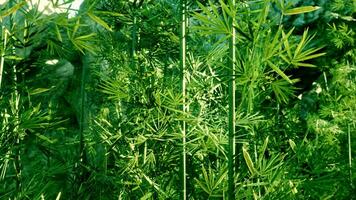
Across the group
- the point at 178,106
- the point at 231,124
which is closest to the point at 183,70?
the point at 178,106

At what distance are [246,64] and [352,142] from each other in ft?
9.85

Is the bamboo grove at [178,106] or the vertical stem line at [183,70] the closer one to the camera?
the bamboo grove at [178,106]

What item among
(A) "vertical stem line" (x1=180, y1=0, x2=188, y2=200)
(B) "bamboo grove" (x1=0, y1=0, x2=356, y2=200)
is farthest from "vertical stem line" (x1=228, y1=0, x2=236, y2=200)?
(A) "vertical stem line" (x1=180, y1=0, x2=188, y2=200)

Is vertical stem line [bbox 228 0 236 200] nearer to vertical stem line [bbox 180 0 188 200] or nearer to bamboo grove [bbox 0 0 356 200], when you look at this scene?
bamboo grove [bbox 0 0 356 200]

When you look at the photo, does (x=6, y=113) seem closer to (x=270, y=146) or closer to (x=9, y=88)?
(x=9, y=88)

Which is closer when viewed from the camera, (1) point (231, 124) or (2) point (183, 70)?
(1) point (231, 124)

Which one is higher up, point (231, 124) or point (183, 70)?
point (183, 70)

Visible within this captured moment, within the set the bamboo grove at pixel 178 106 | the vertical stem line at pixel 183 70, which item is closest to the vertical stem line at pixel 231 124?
the bamboo grove at pixel 178 106

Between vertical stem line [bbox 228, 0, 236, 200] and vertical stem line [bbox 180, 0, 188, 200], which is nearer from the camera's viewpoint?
vertical stem line [bbox 228, 0, 236, 200]

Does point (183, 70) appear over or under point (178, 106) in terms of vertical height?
over

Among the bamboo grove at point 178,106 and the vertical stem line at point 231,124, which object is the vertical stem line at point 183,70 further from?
the vertical stem line at point 231,124

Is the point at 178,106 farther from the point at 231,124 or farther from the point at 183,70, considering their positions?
the point at 231,124

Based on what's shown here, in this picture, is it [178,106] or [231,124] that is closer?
[231,124]

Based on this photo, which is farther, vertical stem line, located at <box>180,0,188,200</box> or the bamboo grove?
vertical stem line, located at <box>180,0,188,200</box>
